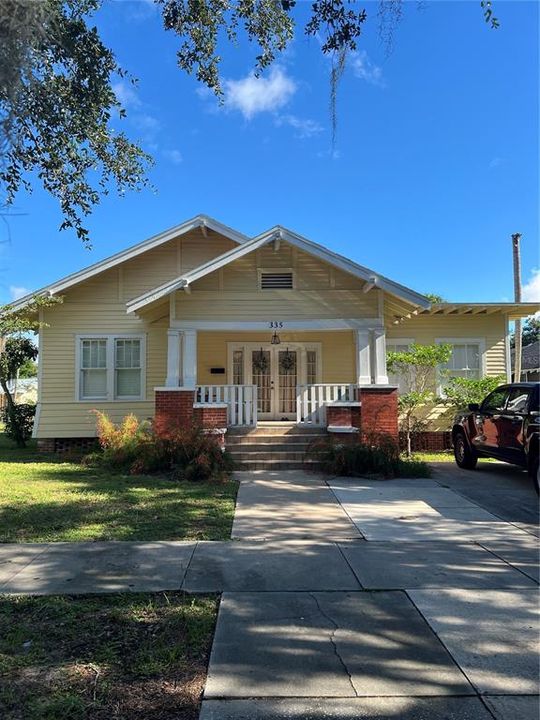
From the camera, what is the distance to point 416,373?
1485cm

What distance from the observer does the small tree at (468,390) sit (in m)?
14.3

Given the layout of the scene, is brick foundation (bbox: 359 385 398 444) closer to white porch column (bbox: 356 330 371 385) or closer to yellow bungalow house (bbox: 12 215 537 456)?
yellow bungalow house (bbox: 12 215 537 456)

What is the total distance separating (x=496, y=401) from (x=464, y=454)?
157 centimetres

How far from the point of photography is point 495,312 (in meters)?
15.5

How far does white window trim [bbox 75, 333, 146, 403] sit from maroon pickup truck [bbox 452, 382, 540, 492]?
27.9 feet

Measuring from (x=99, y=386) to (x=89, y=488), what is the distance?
6393 mm

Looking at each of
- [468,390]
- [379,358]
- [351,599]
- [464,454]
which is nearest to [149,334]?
[379,358]

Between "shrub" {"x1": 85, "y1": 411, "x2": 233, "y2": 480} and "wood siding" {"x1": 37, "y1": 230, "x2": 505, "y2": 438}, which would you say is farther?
"wood siding" {"x1": 37, "y1": 230, "x2": 505, "y2": 438}

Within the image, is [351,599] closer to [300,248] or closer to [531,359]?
[300,248]

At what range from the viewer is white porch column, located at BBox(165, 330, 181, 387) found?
12.0 metres

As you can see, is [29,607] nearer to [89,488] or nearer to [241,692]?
[241,692]

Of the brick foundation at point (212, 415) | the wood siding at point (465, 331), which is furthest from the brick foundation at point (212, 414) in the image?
the wood siding at point (465, 331)

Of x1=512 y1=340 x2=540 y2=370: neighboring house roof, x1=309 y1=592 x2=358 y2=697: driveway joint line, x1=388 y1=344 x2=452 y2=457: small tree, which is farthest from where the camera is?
x1=512 y1=340 x2=540 y2=370: neighboring house roof

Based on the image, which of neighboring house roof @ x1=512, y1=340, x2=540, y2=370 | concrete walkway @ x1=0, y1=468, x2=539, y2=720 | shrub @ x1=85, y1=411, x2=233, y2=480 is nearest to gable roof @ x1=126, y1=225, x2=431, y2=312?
shrub @ x1=85, y1=411, x2=233, y2=480
